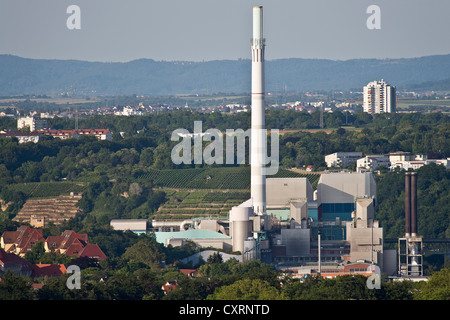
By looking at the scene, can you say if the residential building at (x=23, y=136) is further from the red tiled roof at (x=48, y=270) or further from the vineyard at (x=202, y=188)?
the red tiled roof at (x=48, y=270)

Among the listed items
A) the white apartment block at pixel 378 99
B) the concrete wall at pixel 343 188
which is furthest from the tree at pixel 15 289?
the white apartment block at pixel 378 99

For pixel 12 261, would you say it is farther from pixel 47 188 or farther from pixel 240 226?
pixel 47 188

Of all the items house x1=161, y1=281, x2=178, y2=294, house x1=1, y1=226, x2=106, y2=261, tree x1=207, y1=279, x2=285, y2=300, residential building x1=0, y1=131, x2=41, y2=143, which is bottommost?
house x1=161, y1=281, x2=178, y2=294

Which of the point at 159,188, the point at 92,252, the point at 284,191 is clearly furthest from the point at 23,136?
the point at 92,252

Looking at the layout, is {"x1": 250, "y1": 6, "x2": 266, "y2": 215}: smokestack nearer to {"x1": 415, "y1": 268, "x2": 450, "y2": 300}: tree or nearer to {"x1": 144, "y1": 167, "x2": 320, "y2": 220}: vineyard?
{"x1": 144, "y1": 167, "x2": 320, "y2": 220}: vineyard

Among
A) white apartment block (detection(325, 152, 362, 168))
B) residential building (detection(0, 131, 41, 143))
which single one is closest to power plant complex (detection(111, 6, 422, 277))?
white apartment block (detection(325, 152, 362, 168))

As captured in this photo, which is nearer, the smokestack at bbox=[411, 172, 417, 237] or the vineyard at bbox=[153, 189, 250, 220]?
the smokestack at bbox=[411, 172, 417, 237]
